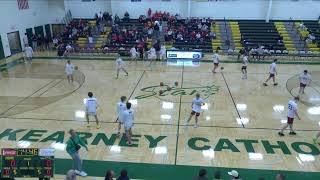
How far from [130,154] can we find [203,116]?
412 cm

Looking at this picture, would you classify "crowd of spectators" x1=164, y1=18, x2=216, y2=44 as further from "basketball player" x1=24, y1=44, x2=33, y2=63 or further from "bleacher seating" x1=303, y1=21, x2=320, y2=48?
"basketball player" x1=24, y1=44, x2=33, y2=63

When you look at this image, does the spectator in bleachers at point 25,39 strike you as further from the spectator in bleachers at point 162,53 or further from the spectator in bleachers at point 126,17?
the spectator in bleachers at point 162,53

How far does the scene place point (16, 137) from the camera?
10734mm

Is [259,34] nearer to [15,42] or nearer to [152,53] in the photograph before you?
[152,53]

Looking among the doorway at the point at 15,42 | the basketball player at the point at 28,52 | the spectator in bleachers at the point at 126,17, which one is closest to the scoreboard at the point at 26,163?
the basketball player at the point at 28,52

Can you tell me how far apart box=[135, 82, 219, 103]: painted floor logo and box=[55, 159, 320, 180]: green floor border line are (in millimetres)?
5706

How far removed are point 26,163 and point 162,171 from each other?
3740 mm

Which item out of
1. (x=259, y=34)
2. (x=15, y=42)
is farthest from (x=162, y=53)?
(x=15, y=42)

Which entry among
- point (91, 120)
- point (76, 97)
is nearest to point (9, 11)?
point (76, 97)

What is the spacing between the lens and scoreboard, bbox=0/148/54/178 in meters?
6.55

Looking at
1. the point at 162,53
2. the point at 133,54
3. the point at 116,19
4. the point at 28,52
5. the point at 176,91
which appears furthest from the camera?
the point at 116,19

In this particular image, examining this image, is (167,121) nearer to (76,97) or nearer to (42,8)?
(76,97)

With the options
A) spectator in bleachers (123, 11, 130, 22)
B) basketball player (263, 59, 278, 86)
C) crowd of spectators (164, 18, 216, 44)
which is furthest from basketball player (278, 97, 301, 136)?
spectator in bleachers (123, 11, 130, 22)

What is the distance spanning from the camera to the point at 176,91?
15.9 meters
